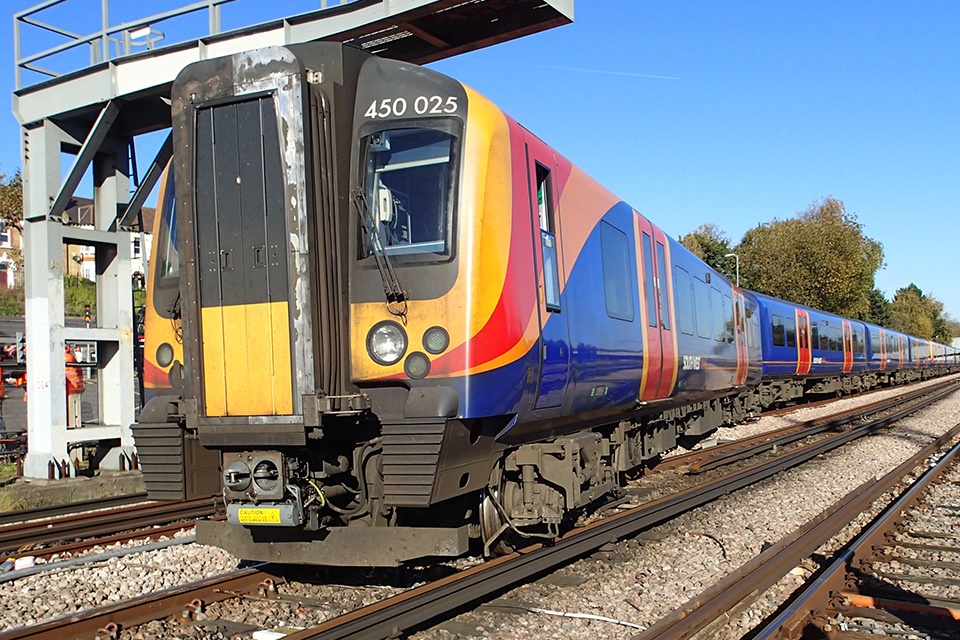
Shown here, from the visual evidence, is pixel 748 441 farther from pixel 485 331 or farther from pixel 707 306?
pixel 485 331

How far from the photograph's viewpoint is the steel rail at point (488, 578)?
4.62 metres

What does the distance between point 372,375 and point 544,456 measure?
172cm

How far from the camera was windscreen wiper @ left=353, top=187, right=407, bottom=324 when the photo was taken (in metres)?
4.98

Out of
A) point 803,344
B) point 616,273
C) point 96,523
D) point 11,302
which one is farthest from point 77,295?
point 616,273

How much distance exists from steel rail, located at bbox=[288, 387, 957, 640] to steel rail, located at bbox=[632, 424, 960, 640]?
1159mm

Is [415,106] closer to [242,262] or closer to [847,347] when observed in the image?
[242,262]

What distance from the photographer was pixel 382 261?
5.05 meters

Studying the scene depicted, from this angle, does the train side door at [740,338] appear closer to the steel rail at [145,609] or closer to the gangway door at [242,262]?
the steel rail at [145,609]

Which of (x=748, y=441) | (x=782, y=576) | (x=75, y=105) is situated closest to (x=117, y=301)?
(x=75, y=105)

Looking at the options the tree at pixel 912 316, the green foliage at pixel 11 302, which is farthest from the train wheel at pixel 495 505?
the tree at pixel 912 316

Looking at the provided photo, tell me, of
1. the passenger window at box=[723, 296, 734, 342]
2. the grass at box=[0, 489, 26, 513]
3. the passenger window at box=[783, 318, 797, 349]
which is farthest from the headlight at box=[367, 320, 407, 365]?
the passenger window at box=[783, 318, 797, 349]

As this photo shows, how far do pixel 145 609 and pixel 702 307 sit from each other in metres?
8.79

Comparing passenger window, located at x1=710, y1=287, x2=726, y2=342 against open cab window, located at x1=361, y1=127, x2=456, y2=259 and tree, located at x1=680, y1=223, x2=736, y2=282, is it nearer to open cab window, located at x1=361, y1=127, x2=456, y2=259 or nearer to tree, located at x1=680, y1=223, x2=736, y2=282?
open cab window, located at x1=361, y1=127, x2=456, y2=259

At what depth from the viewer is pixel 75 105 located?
11.5 meters
